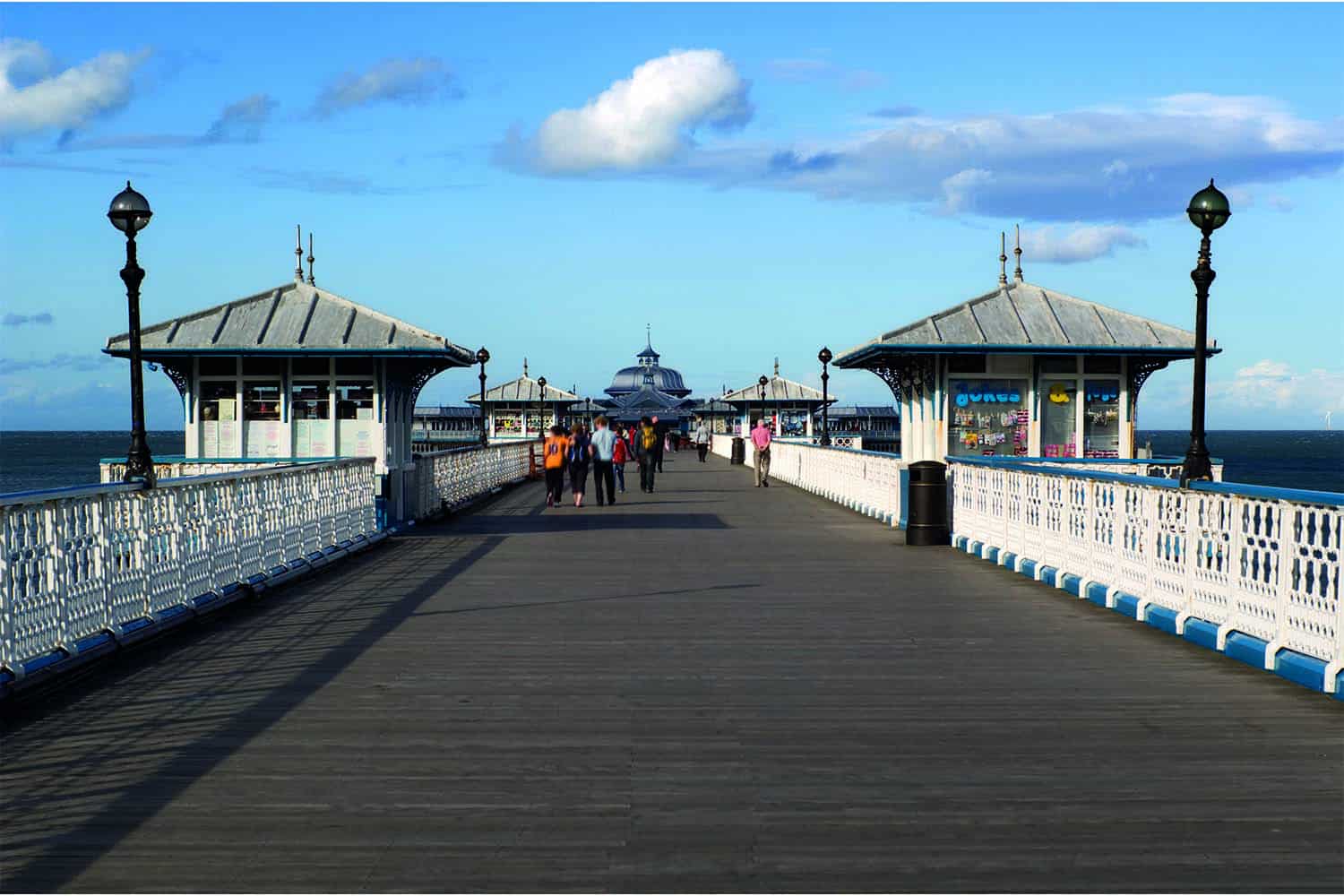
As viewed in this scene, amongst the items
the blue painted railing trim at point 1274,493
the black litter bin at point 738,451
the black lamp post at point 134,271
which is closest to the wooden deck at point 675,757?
the blue painted railing trim at point 1274,493

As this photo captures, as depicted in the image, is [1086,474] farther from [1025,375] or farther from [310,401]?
[310,401]

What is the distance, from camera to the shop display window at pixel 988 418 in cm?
2350

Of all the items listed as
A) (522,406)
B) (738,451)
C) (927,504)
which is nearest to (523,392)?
(522,406)

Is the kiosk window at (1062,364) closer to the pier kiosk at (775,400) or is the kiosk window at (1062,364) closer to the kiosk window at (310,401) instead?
the kiosk window at (310,401)

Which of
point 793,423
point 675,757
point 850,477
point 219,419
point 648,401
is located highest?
point 648,401

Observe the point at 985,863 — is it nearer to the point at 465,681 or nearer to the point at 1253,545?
the point at 465,681

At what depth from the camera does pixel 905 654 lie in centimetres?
980

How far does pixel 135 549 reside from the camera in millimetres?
10352

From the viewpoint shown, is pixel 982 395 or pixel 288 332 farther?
pixel 982 395

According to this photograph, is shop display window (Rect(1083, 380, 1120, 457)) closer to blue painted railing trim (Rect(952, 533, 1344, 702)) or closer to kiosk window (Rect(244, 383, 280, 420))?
blue painted railing trim (Rect(952, 533, 1344, 702))

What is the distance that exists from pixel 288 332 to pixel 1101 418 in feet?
44.5

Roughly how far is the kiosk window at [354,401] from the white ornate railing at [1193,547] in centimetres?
1042

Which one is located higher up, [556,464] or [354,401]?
[354,401]

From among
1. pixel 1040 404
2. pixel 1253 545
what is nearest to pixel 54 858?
pixel 1253 545
